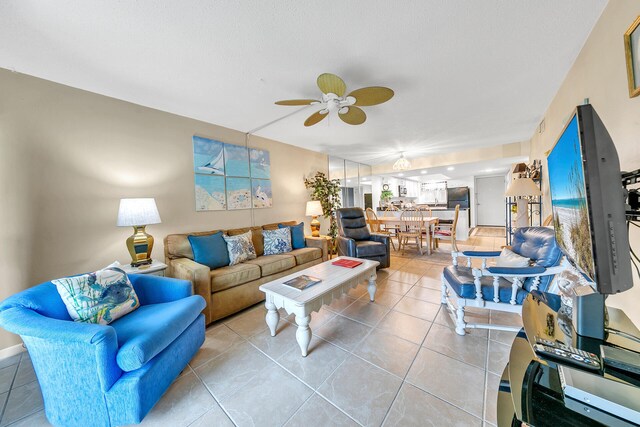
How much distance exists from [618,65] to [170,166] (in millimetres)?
3862

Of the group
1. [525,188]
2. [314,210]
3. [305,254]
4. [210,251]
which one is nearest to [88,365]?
[210,251]

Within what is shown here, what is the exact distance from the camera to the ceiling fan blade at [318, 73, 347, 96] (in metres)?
1.65

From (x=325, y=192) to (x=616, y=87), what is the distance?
3749mm

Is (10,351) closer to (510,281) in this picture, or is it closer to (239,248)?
(239,248)

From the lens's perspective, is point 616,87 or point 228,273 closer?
point 616,87

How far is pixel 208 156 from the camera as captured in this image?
3068 mm

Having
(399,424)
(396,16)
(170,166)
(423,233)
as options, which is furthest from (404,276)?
(170,166)

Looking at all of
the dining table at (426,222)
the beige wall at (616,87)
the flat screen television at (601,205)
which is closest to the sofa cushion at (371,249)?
the dining table at (426,222)

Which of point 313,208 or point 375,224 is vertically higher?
point 313,208

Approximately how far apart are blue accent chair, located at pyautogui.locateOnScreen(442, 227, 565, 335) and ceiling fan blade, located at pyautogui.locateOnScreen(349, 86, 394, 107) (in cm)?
158

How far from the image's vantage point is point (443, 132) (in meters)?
3.75

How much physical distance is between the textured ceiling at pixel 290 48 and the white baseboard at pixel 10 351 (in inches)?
90.7

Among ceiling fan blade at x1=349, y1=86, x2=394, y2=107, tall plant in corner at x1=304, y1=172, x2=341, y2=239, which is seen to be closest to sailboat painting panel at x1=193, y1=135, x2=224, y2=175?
tall plant in corner at x1=304, y1=172, x2=341, y2=239

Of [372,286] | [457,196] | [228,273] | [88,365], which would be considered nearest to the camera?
[88,365]
